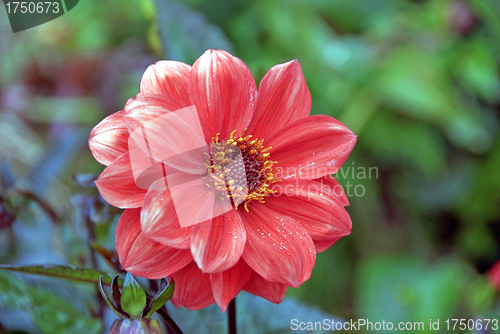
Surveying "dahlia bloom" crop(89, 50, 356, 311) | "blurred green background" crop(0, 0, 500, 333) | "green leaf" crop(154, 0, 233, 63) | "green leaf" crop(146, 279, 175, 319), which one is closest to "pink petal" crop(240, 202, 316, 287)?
"dahlia bloom" crop(89, 50, 356, 311)

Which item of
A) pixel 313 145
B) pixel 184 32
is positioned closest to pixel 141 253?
pixel 313 145

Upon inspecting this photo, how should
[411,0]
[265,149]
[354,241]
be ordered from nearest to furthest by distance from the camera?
[265,149], [354,241], [411,0]

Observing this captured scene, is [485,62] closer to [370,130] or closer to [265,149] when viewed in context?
[370,130]

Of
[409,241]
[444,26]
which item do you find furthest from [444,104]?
[409,241]

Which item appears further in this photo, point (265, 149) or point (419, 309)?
point (419, 309)

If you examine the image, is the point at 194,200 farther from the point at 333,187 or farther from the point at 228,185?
the point at 333,187

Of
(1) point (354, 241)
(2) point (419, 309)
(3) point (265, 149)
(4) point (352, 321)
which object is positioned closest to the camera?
(3) point (265, 149)
